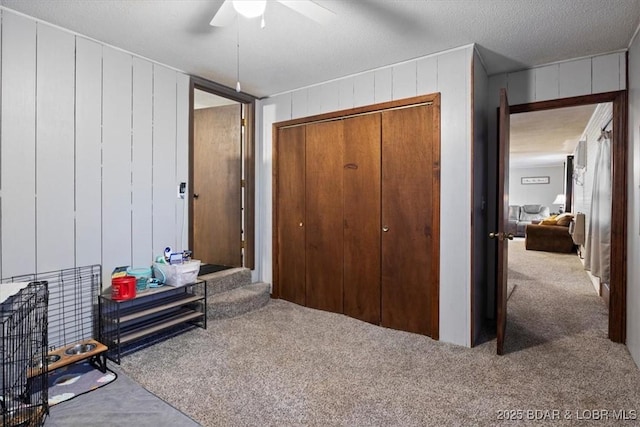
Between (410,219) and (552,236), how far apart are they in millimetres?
5985

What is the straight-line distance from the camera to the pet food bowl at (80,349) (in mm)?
2221

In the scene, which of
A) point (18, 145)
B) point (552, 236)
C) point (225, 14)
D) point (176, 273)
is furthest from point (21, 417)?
point (552, 236)

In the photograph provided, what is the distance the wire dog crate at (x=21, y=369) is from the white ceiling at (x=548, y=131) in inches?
209

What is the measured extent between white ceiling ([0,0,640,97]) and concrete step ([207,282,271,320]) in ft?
7.08

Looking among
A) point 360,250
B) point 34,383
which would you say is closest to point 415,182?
point 360,250

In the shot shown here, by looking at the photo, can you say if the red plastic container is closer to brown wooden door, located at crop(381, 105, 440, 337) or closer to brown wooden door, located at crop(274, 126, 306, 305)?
brown wooden door, located at crop(274, 126, 306, 305)

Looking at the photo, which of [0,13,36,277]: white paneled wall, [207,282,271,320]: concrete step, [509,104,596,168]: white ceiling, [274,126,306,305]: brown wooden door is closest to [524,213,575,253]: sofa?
[509,104,596,168]: white ceiling

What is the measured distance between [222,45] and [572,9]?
236cm

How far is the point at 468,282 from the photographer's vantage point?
2.69 meters

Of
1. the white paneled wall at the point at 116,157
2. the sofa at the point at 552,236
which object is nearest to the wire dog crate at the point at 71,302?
the white paneled wall at the point at 116,157

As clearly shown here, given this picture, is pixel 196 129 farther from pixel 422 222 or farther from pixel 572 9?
pixel 572 9

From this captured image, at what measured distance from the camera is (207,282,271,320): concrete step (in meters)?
3.23

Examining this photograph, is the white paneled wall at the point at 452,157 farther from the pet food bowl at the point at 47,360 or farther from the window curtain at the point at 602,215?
the pet food bowl at the point at 47,360

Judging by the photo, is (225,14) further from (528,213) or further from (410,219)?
(528,213)
